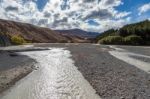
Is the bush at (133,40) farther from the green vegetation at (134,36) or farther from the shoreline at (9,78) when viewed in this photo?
the shoreline at (9,78)

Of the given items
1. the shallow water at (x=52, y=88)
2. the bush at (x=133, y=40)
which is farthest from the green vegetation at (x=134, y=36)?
the shallow water at (x=52, y=88)

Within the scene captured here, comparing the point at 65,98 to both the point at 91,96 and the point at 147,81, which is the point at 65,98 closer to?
the point at 91,96

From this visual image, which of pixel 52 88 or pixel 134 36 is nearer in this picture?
pixel 52 88

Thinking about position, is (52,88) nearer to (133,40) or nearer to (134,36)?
(133,40)

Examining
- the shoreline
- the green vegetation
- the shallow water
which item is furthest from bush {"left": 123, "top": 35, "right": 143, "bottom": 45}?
the shoreline

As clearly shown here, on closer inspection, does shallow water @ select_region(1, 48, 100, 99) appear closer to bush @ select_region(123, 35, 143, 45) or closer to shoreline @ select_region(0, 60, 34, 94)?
shoreline @ select_region(0, 60, 34, 94)

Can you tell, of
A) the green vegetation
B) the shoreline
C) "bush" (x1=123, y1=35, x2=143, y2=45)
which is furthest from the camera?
the green vegetation

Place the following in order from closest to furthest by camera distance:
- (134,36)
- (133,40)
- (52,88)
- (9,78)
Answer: (52,88), (9,78), (133,40), (134,36)

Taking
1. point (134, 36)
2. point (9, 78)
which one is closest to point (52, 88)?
point (9, 78)

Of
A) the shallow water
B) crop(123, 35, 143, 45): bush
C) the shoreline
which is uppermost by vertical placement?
crop(123, 35, 143, 45): bush

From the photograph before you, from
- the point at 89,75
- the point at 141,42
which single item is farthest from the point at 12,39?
the point at 89,75

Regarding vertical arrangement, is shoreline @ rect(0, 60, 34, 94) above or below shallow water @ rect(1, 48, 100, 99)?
above

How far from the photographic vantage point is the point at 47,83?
65.1 feet

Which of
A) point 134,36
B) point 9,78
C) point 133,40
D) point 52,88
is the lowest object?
point 52,88
